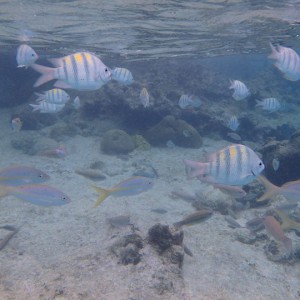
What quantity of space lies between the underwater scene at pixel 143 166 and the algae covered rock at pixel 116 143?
0.06 meters

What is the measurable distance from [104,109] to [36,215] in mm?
10939

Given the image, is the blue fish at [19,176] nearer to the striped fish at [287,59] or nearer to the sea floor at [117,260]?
the sea floor at [117,260]

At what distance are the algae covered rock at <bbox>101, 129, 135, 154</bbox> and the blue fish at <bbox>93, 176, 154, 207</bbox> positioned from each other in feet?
28.9

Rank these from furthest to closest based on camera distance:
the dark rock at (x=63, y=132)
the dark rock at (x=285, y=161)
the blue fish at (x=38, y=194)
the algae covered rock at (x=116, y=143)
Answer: the dark rock at (x=63, y=132)
the algae covered rock at (x=116, y=143)
the dark rock at (x=285, y=161)
the blue fish at (x=38, y=194)

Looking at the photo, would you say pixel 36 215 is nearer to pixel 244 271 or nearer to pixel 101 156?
pixel 244 271

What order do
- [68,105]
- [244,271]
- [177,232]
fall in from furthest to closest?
1. [68,105]
2. [244,271]
3. [177,232]

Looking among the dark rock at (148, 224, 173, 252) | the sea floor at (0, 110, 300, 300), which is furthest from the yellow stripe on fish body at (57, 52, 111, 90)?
the sea floor at (0, 110, 300, 300)

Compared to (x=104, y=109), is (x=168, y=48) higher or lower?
higher

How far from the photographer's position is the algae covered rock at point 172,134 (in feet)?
53.5

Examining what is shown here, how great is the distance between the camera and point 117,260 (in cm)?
497

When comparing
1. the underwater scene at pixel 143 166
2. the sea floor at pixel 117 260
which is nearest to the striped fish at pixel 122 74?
the underwater scene at pixel 143 166

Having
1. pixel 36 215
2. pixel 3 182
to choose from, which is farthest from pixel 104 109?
pixel 3 182

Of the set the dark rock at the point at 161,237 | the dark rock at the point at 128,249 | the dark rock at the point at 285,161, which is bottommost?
the dark rock at the point at 285,161

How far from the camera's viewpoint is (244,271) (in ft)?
18.2
